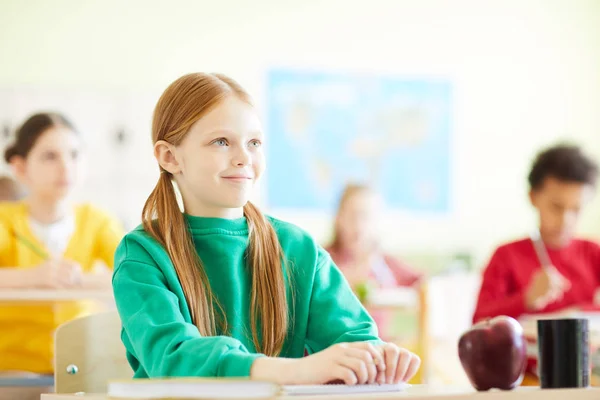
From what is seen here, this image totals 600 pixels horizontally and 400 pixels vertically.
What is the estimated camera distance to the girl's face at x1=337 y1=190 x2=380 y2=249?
402 centimetres

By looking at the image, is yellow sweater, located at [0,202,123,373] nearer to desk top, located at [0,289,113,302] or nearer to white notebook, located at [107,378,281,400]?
desk top, located at [0,289,113,302]

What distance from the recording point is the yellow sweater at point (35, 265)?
2.41 meters

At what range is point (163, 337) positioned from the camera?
3.49 feet

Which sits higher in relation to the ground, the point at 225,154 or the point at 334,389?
the point at 225,154

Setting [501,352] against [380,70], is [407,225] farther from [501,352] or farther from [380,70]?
[501,352]

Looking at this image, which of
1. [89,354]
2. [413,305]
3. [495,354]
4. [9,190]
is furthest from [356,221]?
[495,354]

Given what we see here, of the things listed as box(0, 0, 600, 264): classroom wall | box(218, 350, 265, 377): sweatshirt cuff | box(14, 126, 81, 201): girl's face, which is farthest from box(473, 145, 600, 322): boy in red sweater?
box(0, 0, 600, 264): classroom wall

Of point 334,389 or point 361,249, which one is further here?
point 361,249

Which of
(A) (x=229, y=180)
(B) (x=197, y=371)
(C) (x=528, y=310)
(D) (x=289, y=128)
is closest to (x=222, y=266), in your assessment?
(A) (x=229, y=180)

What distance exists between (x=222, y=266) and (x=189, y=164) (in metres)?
0.16

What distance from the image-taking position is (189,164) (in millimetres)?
1276

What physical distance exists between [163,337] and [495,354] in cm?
41

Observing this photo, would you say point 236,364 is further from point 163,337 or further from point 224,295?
point 224,295

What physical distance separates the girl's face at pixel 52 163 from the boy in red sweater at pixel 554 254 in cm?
133
